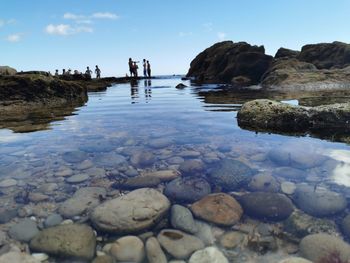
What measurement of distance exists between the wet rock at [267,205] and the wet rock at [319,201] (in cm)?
16

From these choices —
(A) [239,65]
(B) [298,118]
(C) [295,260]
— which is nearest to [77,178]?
(C) [295,260]

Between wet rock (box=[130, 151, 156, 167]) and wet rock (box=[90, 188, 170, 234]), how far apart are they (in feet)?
4.65

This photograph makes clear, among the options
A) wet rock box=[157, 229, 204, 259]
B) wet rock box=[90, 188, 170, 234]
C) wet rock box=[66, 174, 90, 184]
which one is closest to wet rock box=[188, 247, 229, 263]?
wet rock box=[157, 229, 204, 259]

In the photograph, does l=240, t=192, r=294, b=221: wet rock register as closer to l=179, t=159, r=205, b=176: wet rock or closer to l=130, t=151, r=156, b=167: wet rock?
l=179, t=159, r=205, b=176: wet rock

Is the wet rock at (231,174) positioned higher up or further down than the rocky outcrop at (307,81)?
further down

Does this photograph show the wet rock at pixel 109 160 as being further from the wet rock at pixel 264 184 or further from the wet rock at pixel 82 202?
the wet rock at pixel 264 184

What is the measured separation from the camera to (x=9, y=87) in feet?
42.9

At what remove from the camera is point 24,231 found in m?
3.34

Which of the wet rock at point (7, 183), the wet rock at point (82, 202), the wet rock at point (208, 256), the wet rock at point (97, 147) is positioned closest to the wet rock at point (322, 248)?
the wet rock at point (208, 256)

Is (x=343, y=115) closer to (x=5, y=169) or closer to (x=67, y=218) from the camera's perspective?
(x=67, y=218)

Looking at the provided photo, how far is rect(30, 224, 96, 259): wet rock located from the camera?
2951 mm

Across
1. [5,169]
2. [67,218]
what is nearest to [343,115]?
[67,218]

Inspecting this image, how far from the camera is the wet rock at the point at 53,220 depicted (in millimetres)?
3484

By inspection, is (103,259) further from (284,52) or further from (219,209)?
(284,52)
